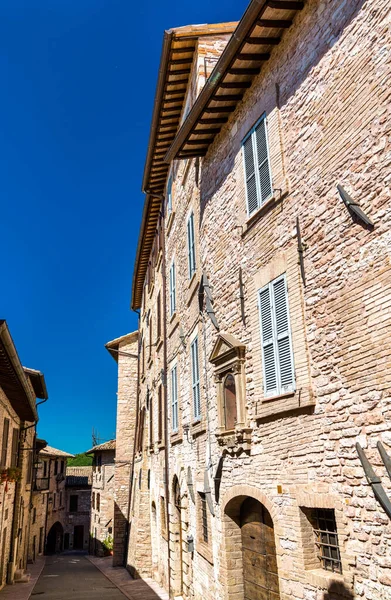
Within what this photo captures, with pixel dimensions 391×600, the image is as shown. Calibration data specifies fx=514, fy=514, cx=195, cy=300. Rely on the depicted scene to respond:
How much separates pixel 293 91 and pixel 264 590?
7143 mm

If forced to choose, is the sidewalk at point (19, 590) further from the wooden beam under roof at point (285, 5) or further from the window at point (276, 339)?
the wooden beam under roof at point (285, 5)

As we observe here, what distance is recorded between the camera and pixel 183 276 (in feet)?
42.8

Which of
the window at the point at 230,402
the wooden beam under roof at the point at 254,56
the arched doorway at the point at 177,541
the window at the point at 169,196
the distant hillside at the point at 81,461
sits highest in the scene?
the window at the point at 169,196

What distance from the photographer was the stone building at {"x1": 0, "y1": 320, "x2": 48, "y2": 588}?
13.2 m

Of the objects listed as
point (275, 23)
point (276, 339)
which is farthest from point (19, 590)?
point (275, 23)

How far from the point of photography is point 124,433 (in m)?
25.8

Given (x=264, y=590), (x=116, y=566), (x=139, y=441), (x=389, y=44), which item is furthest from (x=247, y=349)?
(x=116, y=566)

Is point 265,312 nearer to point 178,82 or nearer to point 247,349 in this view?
point 247,349

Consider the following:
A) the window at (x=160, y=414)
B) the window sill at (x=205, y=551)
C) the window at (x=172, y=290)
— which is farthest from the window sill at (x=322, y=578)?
the window at (x=160, y=414)

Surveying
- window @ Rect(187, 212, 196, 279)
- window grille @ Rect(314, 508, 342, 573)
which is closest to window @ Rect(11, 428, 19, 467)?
window @ Rect(187, 212, 196, 279)

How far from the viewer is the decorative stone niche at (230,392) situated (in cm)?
782

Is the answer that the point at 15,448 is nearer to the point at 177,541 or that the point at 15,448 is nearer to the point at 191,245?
the point at 177,541

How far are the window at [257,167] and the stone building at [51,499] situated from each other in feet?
88.2

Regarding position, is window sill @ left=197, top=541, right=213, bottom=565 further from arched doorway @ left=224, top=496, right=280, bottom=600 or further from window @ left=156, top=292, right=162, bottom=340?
window @ left=156, top=292, right=162, bottom=340
